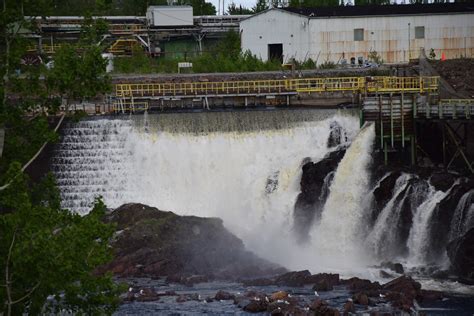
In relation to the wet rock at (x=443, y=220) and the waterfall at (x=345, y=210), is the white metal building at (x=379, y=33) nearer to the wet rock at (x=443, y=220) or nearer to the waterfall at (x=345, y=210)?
the waterfall at (x=345, y=210)

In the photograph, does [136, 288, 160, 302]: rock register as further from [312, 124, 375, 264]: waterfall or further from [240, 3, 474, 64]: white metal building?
[240, 3, 474, 64]: white metal building

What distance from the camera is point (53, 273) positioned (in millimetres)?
26828

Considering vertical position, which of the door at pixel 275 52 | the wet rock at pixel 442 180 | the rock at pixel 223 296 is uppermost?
the door at pixel 275 52

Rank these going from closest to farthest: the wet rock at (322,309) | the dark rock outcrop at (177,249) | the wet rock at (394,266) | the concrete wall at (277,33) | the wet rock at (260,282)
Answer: the wet rock at (322,309), the wet rock at (260,282), the wet rock at (394,266), the dark rock outcrop at (177,249), the concrete wall at (277,33)

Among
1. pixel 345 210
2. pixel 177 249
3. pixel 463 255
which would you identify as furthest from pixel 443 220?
pixel 177 249

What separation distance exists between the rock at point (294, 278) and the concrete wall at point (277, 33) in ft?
121

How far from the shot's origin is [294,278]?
5019cm

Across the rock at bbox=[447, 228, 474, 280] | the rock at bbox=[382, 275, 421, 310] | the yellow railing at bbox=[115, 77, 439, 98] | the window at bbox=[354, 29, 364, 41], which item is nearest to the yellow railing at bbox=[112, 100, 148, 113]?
the yellow railing at bbox=[115, 77, 439, 98]

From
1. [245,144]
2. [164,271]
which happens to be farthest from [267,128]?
[164,271]

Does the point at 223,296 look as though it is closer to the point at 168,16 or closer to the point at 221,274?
the point at 221,274

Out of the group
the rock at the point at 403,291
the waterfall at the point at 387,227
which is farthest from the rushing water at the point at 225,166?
the rock at the point at 403,291

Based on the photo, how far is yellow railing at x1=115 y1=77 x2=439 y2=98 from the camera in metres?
67.8

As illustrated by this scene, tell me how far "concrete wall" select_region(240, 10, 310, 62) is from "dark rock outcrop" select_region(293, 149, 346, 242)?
2403 centimetres

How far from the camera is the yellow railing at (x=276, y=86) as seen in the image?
222 feet
